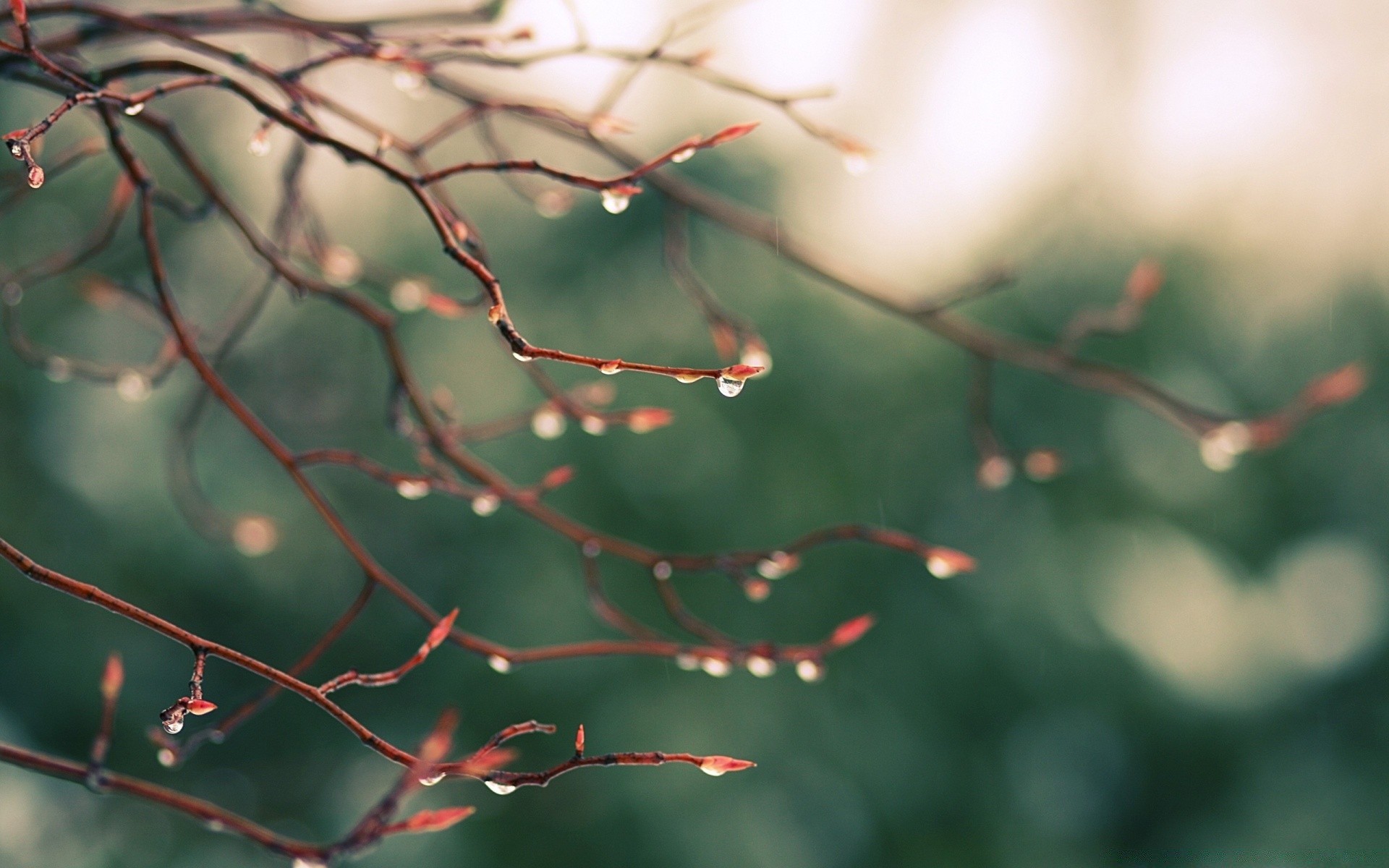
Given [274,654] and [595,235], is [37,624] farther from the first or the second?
[595,235]

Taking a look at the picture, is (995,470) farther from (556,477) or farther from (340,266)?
(340,266)

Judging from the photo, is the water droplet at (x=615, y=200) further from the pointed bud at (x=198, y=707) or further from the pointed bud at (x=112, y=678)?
the pointed bud at (x=112, y=678)

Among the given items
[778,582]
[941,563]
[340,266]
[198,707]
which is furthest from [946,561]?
[778,582]

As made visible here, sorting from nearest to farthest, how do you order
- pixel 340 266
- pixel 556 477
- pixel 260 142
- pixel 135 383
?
1. pixel 260 142
2. pixel 556 477
3. pixel 135 383
4. pixel 340 266

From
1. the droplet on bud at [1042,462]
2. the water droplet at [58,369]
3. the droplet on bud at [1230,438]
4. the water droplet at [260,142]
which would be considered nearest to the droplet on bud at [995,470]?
the droplet on bud at [1042,462]

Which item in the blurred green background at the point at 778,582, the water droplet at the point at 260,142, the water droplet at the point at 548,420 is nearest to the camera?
the water droplet at the point at 260,142

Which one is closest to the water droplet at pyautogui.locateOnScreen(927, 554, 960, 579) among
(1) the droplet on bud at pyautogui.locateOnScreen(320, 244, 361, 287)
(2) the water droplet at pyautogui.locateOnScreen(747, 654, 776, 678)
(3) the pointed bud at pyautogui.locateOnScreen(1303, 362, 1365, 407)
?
(2) the water droplet at pyautogui.locateOnScreen(747, 654, 776, 678)

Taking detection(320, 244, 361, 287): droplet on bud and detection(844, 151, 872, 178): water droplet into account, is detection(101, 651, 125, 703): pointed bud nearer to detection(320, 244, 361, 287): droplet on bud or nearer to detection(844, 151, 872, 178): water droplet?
detection(320, 244, 361, 287): droplet on bud
